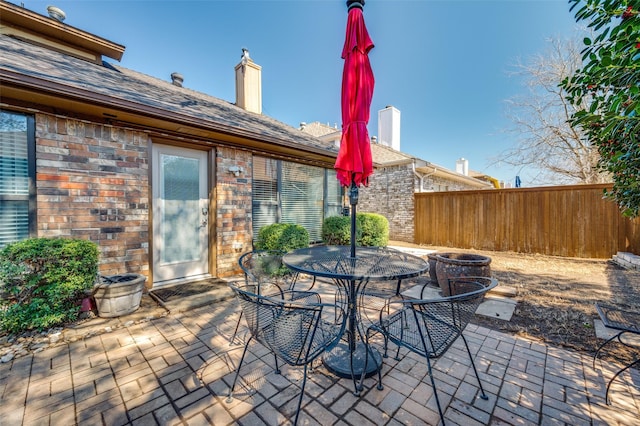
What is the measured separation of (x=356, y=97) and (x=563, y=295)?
4.52 meters

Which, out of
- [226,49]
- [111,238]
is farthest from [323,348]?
[226,49]

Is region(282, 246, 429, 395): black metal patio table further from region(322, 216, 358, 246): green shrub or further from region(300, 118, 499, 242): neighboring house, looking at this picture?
region(300, 118, 499, 242): neighboring house

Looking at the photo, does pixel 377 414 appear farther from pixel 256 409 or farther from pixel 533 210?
pixel 533 210

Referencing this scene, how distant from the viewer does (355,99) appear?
216 cm

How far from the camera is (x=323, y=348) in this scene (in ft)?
5.49

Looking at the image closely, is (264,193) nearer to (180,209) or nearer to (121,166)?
(180,209)

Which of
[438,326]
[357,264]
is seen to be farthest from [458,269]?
[357,264]

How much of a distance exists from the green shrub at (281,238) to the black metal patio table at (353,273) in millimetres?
2092

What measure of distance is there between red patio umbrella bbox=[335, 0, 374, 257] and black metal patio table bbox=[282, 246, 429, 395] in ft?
1.53

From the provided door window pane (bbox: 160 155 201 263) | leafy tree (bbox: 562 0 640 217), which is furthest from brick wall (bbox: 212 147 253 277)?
leafy tree (bbox: 562 0 640 217)

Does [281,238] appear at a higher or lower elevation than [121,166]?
lower

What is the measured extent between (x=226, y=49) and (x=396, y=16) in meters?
4.96

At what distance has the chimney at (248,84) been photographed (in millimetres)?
7461

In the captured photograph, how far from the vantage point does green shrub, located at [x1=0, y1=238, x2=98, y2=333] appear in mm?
2504
